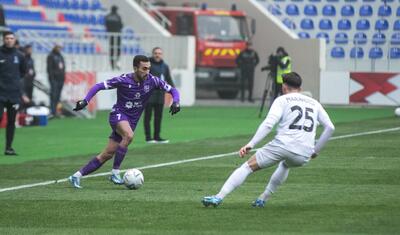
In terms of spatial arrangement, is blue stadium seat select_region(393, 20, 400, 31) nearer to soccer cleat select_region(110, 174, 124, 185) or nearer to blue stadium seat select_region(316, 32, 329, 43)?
blue stadium seat select_region(316, 32, 329, 43)

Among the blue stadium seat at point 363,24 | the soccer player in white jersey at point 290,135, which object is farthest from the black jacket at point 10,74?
the blue stadium seat at point 363,24

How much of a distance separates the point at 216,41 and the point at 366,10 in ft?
20.6

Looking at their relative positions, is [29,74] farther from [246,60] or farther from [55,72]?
[246,60]

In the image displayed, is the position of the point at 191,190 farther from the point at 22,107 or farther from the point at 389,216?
the point at 22,107

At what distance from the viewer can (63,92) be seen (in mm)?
33344

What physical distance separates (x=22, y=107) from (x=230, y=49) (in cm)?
1435

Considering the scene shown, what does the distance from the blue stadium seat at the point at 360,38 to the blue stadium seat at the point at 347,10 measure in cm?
90

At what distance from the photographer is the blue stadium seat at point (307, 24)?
144 ft

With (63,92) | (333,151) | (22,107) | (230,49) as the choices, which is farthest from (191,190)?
(230,49)

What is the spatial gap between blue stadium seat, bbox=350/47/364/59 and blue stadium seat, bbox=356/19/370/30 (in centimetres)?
151

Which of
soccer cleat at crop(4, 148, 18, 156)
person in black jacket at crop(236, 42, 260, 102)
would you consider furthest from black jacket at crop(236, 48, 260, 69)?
soccer cleat at crop(4, 148, 18, 156)

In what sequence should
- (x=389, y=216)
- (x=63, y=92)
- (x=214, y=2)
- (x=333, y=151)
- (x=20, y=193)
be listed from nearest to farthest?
(x=389, y=216) → (x=20, y=193) → (x=333, y=151) → (x=63, y=92) → (x=214, y=2)

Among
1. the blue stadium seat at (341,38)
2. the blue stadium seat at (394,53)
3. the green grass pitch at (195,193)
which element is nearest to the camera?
the green grass pitch at (195,193)

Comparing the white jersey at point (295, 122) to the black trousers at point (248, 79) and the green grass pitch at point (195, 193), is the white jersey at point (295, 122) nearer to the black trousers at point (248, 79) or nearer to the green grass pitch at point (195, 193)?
the green grass pitch at point (195, 193)
